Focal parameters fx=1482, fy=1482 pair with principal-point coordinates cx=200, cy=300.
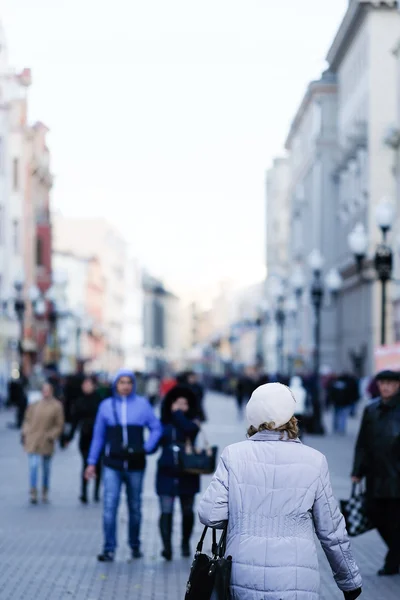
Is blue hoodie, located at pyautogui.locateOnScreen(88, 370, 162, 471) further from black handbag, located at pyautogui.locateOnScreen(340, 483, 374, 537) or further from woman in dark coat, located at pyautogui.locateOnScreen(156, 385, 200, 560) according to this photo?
black handbag, located at pyautogui.locateOnScreen(340, 483, 374, 537)

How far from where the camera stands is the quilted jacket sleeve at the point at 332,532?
6.08m

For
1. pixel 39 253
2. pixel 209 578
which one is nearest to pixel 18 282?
pixel 39 253

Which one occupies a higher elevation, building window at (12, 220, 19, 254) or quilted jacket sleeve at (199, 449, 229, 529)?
building window at (12, 220, 19, 254)

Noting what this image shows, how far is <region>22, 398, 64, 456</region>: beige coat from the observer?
1831cm

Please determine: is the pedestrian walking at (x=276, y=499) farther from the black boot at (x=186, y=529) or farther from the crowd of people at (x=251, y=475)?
the black boot at (x=186, y=529)

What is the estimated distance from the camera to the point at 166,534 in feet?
42.7

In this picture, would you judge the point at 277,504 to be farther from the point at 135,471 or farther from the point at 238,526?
the point at 135,471

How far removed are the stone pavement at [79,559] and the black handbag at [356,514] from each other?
0.41 metres

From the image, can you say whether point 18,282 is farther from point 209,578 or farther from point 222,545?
point 209,578

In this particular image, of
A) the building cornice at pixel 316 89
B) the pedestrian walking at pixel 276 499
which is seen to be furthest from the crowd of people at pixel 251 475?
the building cornice at pixel 316 89

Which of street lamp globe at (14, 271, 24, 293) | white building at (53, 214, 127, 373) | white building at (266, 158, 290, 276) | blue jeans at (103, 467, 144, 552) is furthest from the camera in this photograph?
white building at (53, 214, 127, 373)

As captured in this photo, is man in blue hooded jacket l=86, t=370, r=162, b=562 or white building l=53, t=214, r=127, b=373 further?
white building l=53, t=214, r=127, b=373

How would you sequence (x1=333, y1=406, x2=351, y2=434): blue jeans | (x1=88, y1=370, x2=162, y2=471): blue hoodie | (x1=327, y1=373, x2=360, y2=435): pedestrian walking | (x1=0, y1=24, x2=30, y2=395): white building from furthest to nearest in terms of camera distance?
(x1=0, y1=24, x2=30, y2=395): white building
(x1=333, y1=406, x2=351, y2=434): blue jeans
(x1=327, y1=373, x2=360, y2=435): pedestrian walking
(x1=88, y1=370, x2=162, y2=471): blue hoodie

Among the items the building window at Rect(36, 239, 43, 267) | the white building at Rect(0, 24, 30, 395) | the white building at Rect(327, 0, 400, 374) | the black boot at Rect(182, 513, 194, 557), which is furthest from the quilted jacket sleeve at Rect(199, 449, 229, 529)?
the building window at Rect(36, 239, 43, 267)
